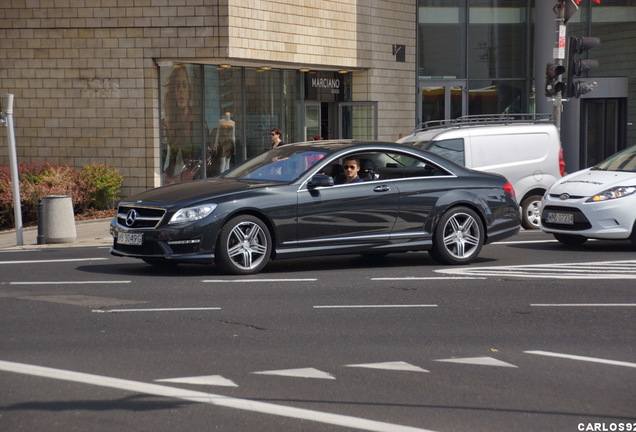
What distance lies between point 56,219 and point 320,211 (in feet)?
19.2

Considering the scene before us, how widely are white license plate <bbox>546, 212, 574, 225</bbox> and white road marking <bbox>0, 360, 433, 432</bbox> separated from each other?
9112 mm

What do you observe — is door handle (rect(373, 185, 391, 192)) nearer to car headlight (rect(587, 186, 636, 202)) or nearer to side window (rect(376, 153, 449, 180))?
side window (rect(376, 153, 449, 180))

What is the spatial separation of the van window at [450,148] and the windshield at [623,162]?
2.50 meters

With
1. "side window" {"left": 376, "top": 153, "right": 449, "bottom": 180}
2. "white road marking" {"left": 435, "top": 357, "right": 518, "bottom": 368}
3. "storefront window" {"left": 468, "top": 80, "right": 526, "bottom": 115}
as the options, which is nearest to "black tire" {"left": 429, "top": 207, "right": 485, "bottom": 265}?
"side window" {"left": 376, "top": 153, "right": 449, "bottom": 180}

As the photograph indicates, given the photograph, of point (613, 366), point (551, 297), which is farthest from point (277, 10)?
point (613, 366)

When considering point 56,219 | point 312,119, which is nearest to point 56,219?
point 56,219

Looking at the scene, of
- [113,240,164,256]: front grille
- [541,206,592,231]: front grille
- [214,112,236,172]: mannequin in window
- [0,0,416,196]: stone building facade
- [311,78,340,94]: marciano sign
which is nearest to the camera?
[113,240,164,256]: front grille

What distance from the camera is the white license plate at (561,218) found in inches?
560

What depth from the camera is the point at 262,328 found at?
27.3ft

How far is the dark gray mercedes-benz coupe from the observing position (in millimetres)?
11133

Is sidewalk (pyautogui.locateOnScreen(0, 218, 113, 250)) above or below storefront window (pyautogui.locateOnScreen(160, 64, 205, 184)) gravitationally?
below

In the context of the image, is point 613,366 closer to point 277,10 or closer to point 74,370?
point 74,370

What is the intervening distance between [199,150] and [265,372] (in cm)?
1702

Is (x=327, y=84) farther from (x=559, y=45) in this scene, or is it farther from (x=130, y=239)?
(x=130, y=239)
